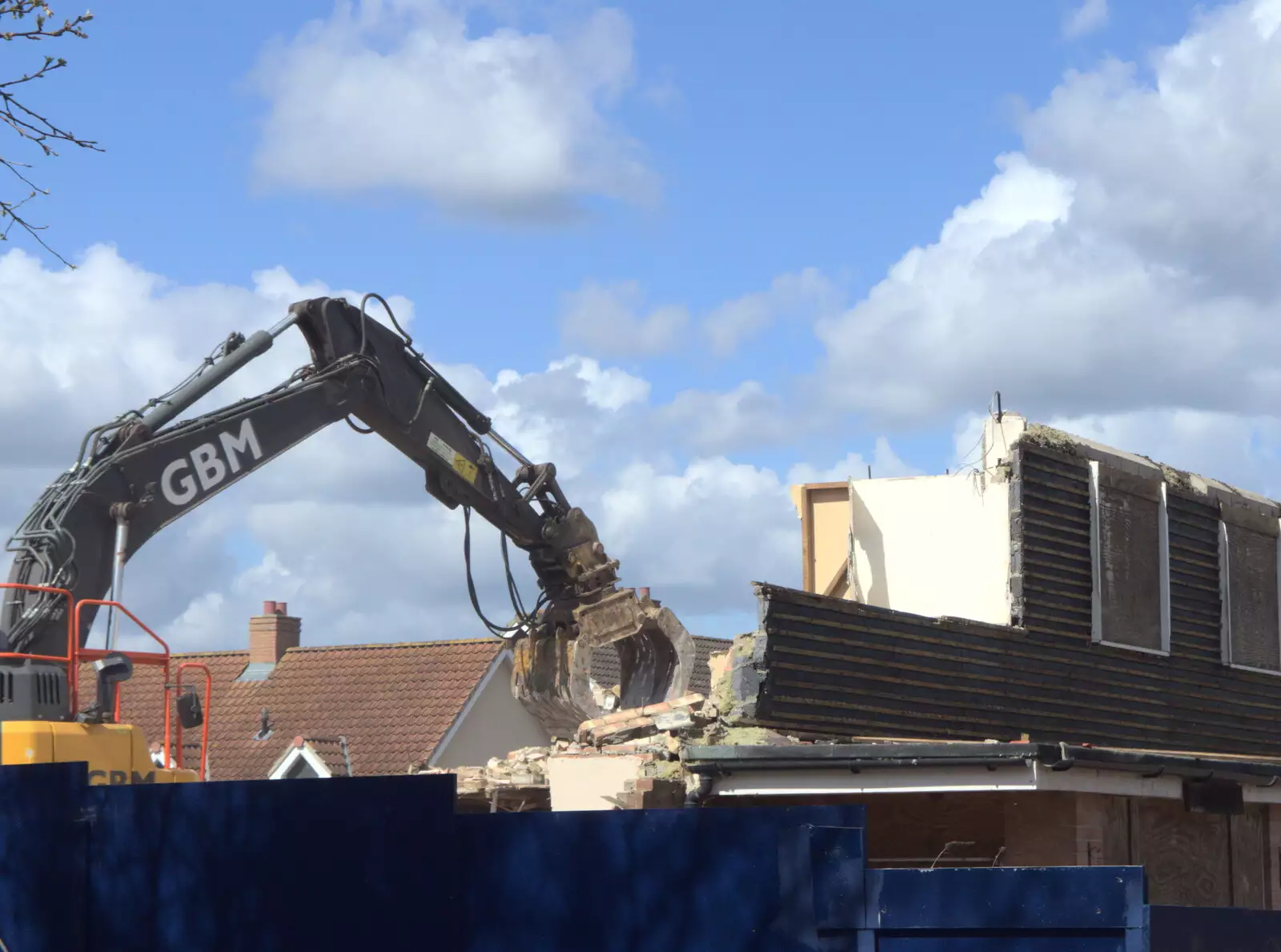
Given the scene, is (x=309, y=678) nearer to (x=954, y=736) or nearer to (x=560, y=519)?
(x=560, y=519)

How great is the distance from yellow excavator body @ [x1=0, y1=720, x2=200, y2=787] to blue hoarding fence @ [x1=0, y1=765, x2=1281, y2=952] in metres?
2.26

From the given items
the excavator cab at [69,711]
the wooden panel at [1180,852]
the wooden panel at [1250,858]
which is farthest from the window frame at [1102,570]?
the excavator cab at [69,711]

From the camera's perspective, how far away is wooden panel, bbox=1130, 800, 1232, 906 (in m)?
12.6

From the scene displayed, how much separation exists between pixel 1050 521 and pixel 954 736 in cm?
268

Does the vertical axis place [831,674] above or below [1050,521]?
below

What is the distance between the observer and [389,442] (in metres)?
14.7

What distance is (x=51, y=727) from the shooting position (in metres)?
10.4

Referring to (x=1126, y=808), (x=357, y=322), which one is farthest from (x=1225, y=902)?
(x=357, y=322)

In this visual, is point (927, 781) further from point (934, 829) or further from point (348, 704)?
point (348, 704)

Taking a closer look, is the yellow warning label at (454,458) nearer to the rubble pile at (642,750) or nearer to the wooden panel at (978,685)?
the rubble pile at (642,750)

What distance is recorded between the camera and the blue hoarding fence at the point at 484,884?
581 cm

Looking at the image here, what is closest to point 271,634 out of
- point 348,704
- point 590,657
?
point 348,704

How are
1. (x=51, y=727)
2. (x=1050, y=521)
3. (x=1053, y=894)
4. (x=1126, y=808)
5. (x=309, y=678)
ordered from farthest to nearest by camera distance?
(x=309, y=678) < (x=1050, y=521) < (x=1126, y=808) < (x=51, y=727) < (x=1053, y=894)

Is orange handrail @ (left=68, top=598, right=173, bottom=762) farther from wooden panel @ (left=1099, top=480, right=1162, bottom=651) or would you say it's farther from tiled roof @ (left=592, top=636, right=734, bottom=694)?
tiled roof @ (left=592, top=636, right=734, bottom=694)
